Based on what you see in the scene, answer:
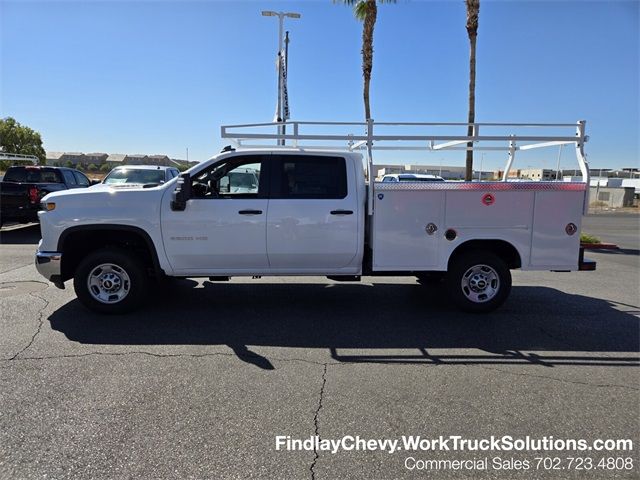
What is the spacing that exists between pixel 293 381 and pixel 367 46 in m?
17.1

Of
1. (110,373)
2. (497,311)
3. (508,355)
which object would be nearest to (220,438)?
(110,373)

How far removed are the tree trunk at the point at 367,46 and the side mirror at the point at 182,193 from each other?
47.4 feet

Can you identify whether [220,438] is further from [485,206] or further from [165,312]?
[485,206]

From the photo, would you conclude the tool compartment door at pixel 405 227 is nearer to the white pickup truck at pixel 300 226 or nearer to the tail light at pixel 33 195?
the white pickup truck at pixel 300 226

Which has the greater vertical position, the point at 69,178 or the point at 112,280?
the point at 69,178

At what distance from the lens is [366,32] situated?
18.0 metres

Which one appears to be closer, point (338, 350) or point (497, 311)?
point (338, 350)

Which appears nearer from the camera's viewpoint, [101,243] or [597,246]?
[101,243]

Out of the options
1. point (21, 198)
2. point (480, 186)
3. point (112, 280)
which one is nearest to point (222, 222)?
point (112, 280)

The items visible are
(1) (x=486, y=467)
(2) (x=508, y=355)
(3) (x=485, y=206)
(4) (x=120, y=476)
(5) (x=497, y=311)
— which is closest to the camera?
(4) (x=120, y=476)

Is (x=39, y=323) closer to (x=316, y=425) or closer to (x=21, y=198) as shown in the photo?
(x=316, y=425)

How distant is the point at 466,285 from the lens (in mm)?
5742

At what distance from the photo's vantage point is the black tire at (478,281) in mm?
5668

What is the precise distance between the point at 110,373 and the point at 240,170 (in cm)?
271
